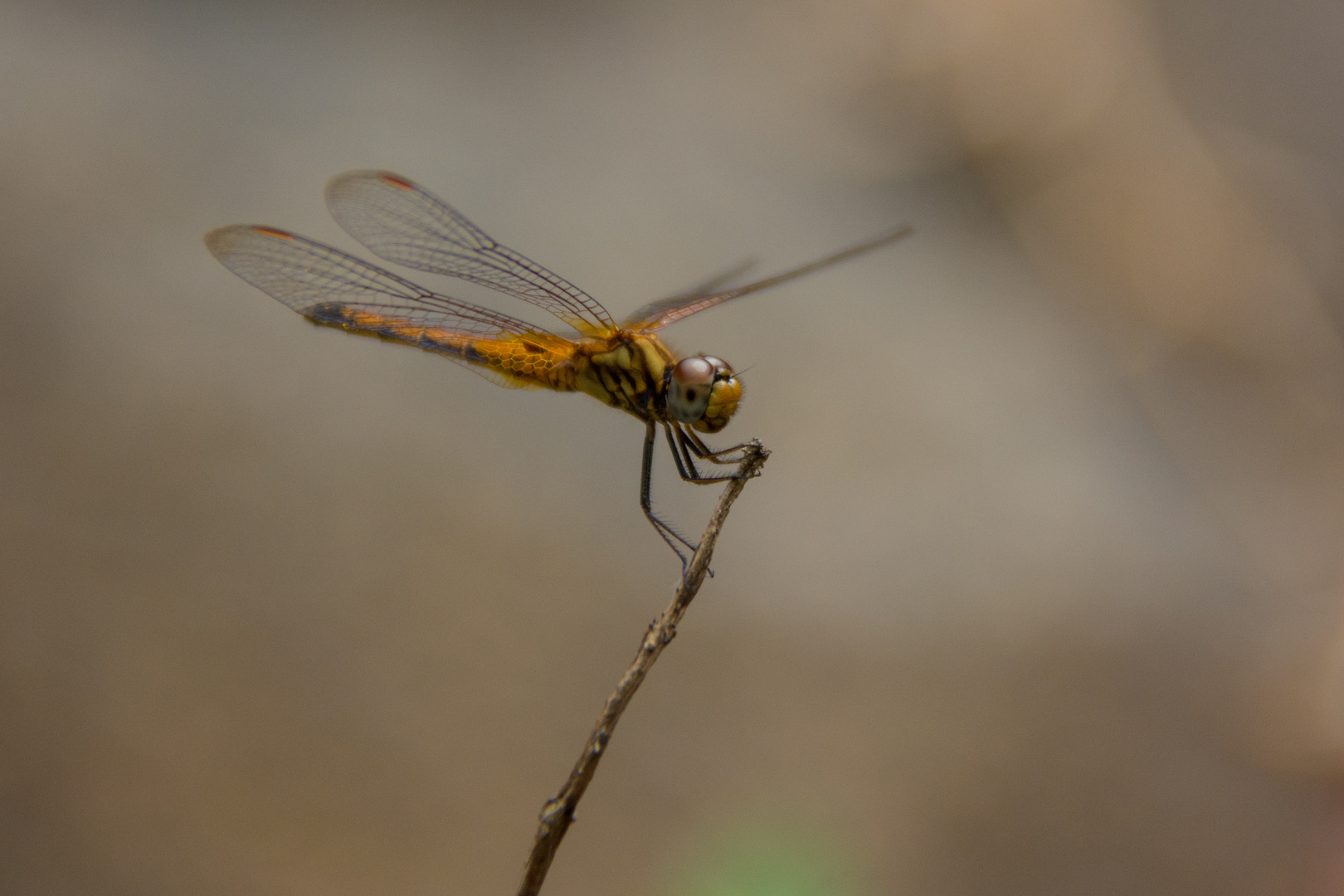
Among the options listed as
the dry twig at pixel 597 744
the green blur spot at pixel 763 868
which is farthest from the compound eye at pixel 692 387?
Result: the green blur spot at pixel 763 868

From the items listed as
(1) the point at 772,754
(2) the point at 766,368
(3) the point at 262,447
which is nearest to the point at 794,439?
(2) the point at 766,368

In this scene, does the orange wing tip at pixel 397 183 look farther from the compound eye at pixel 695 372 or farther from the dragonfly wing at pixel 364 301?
the compound eye at pixel 695 372

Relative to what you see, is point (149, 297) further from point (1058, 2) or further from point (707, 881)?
point (1058, 2)

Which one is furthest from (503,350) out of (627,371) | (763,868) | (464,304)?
(763,868)

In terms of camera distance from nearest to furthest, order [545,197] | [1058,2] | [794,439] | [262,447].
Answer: [262,447]
[794,439]
[545,197]
[1058,2]

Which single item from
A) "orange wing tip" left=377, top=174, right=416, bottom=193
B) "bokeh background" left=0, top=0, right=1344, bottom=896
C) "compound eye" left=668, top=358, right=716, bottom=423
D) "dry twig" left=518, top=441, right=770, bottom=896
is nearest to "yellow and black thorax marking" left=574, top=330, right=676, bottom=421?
"compound eye" left=668, top=358, right=716, bottom=423

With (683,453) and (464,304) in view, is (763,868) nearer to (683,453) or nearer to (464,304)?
(683,453)
